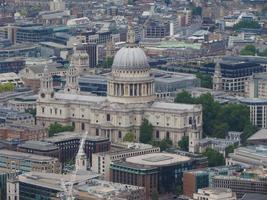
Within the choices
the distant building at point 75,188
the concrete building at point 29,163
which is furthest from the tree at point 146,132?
the distant building at point 75,188

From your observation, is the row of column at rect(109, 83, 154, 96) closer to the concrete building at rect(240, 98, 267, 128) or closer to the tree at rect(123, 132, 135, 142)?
the tree at rect(123, 132, 135, 142)

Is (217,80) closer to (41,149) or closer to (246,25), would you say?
(41,149)

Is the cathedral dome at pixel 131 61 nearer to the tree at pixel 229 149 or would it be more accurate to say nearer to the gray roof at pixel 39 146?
the tree at pixel 229 149

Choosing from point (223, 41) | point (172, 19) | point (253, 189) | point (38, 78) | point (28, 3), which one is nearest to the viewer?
point (253, 189)

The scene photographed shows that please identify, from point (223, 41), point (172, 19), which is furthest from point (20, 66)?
point (172, 19)

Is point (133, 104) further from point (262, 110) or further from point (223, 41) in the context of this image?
point (223, 41)

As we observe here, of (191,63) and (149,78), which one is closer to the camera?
(149,78)

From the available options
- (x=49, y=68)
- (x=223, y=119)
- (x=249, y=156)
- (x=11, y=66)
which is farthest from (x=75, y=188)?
(x=11, y=66)
